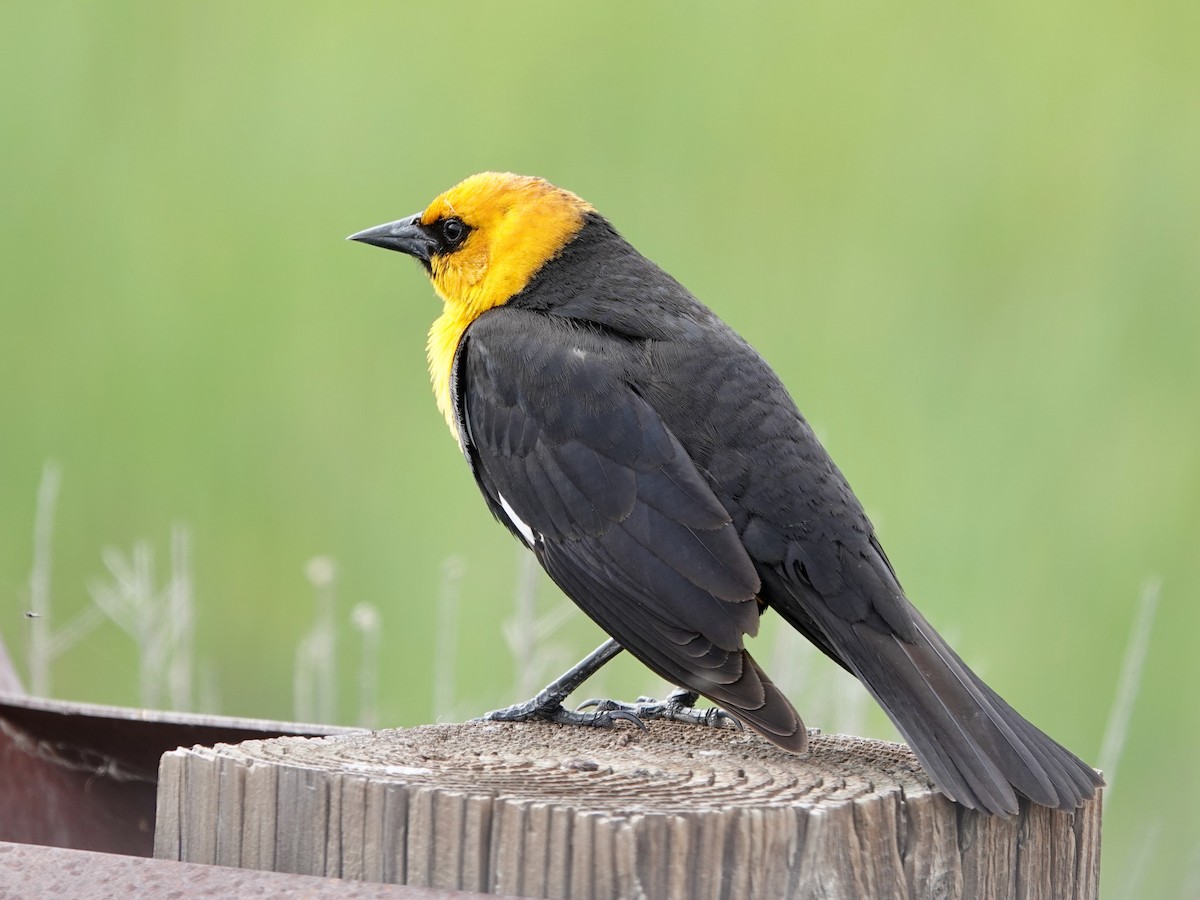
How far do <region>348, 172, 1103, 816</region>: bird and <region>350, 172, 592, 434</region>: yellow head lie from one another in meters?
0.07

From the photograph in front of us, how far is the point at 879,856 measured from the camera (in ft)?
5.73

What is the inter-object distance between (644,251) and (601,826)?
3.54 meters

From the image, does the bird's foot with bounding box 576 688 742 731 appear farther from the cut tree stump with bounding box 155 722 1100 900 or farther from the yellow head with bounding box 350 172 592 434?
the yellow head with bounding box 350 172 592 434

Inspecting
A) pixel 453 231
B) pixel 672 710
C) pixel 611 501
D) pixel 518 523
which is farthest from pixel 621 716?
pixel 453 231

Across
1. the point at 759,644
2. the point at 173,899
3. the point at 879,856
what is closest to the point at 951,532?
the point at 759,644

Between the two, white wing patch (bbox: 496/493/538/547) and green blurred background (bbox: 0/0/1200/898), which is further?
Answer: green blurred background (bbox: 0/0/1200/898)

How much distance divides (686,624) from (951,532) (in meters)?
2.10

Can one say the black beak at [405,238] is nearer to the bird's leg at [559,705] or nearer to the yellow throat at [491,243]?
the yellow throat at [491,243]

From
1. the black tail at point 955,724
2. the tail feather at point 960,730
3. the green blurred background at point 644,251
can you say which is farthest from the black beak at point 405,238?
the tail feather at point 960,730

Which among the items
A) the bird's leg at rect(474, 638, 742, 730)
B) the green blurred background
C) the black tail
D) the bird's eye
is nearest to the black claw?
the bird's leg at rect(474, 638, 742, 730)

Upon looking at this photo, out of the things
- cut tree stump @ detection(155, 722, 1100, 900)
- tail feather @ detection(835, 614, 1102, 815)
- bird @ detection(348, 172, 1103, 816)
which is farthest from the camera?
bird @ detection(348, 172, 1103, 816)

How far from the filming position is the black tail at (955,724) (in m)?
1.93

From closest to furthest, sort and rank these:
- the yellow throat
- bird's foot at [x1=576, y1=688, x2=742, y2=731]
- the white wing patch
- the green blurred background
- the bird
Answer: the bird, bird's foot at [x1=576, y1=688, x2=742, y2=731], the white wing patch, the yellow throat, the green blurred background

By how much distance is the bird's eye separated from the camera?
141 inches
